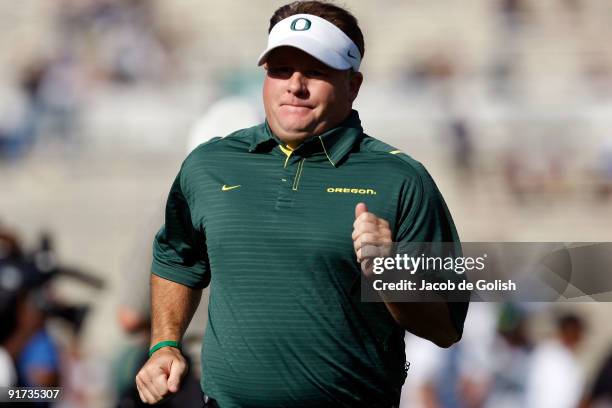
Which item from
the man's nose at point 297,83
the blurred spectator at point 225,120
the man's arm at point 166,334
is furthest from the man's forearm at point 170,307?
the blurred spectator at point 225,120

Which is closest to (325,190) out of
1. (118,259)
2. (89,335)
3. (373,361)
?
(373,361)

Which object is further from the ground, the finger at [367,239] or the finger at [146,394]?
the finger at [367,239]

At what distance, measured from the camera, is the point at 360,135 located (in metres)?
2.97

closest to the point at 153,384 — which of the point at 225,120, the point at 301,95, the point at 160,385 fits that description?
the point at 160,385

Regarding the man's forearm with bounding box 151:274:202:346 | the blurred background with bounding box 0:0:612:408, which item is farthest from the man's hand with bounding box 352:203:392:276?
the blurred background with bounding box 0:0:612:408

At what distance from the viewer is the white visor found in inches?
114

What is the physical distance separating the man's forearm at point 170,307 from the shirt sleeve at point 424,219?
0.68m

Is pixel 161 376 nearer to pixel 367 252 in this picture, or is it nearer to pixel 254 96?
pixel 367 252

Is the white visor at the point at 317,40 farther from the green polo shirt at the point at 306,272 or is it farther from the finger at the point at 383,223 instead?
the finger at the point at 383,223

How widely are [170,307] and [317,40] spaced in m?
0.81

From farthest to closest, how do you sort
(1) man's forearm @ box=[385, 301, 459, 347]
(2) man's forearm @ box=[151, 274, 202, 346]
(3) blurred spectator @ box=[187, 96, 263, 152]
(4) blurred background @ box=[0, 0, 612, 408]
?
(4) blurred background @ box=[0, 0, 612, 408] < (3) blurred spectator @ box=[187, 96, 263, 152] < (2) man's forearm @ box=[151, 274, 202, 346] < (1) man's forearm @ box=[385, 301, 459, 347]

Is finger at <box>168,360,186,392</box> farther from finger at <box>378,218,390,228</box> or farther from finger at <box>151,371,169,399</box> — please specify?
finger at <box>378,218,390,228</box>

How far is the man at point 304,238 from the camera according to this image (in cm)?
279

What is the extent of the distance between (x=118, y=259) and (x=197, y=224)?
9224 mm
